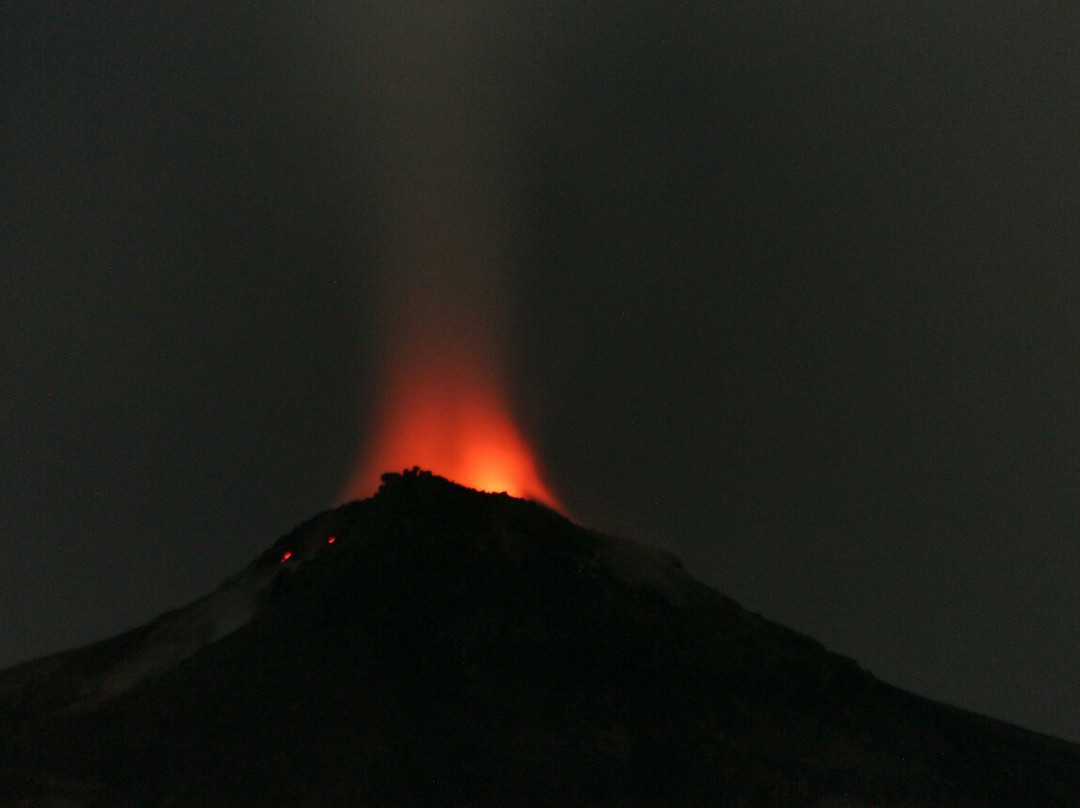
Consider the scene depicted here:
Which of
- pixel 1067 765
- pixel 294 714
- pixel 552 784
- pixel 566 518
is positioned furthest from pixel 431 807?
pixel 1067 765

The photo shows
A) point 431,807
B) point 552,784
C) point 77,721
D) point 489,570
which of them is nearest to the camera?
point 431,807

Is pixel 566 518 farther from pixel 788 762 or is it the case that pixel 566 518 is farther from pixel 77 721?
pixel 77 721

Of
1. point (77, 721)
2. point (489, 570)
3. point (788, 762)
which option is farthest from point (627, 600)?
point (77, 721)

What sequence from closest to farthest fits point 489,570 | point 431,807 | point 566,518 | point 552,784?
point 431,807, point 552,784, point 489,570, point 566,518

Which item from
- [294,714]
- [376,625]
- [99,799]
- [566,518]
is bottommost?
[99,799]

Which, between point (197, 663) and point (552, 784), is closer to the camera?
point (552, 784)

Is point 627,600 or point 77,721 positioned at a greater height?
point 627,600
